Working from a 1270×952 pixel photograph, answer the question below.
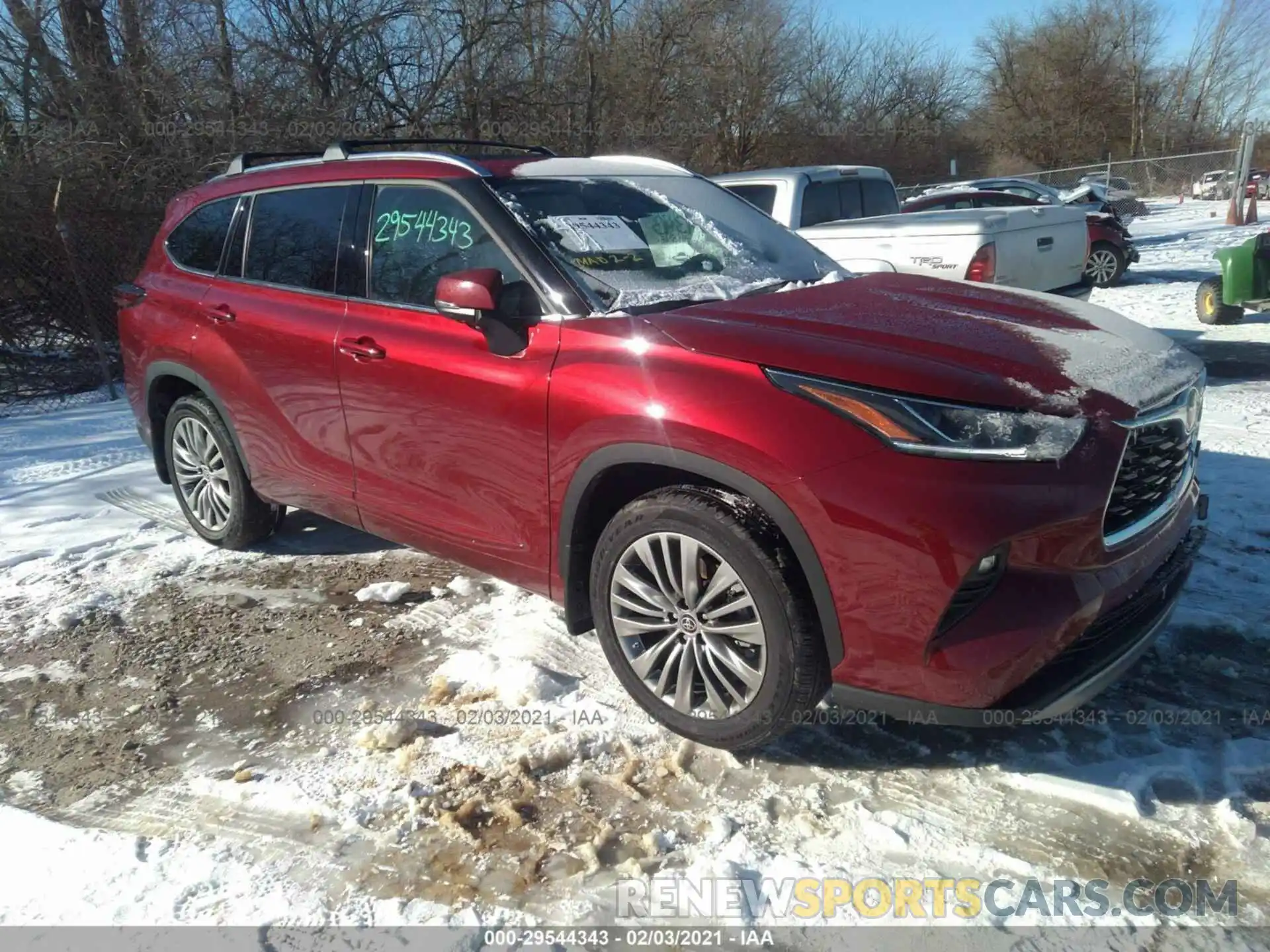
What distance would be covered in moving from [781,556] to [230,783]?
1850 millimetres

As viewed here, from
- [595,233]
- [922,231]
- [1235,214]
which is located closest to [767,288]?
[595,233]

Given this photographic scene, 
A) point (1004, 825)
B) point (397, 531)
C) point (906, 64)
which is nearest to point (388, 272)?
point (397, 531)

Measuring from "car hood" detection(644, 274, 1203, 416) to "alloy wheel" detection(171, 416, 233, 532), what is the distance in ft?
9.03

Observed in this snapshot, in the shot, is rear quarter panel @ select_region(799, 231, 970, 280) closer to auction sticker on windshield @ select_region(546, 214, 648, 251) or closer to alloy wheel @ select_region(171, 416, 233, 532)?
auction sticker on windshield @ select_region(546, 214, 648, 251)

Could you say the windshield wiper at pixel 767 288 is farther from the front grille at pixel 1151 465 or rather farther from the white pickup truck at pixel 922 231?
the white pickup truck at pixel 922 231

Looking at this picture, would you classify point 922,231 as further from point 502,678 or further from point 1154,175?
point 1154,175

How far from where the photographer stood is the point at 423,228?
3650 mm

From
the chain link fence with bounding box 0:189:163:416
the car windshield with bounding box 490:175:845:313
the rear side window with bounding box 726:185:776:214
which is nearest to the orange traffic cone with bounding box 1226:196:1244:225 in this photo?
the rear side window with bounding box 726:185:776:214

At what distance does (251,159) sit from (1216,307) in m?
9.42

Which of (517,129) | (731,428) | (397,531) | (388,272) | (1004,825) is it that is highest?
(517,129)

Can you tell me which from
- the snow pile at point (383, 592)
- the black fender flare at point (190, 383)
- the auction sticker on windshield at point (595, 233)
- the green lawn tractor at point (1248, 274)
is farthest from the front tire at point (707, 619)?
the green lawn tractor at point (1248, 274)

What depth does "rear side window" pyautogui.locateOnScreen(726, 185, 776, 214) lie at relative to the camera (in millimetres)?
8398

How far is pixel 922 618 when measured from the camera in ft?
8.14

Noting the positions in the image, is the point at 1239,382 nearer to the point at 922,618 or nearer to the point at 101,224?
the point at 922,618
